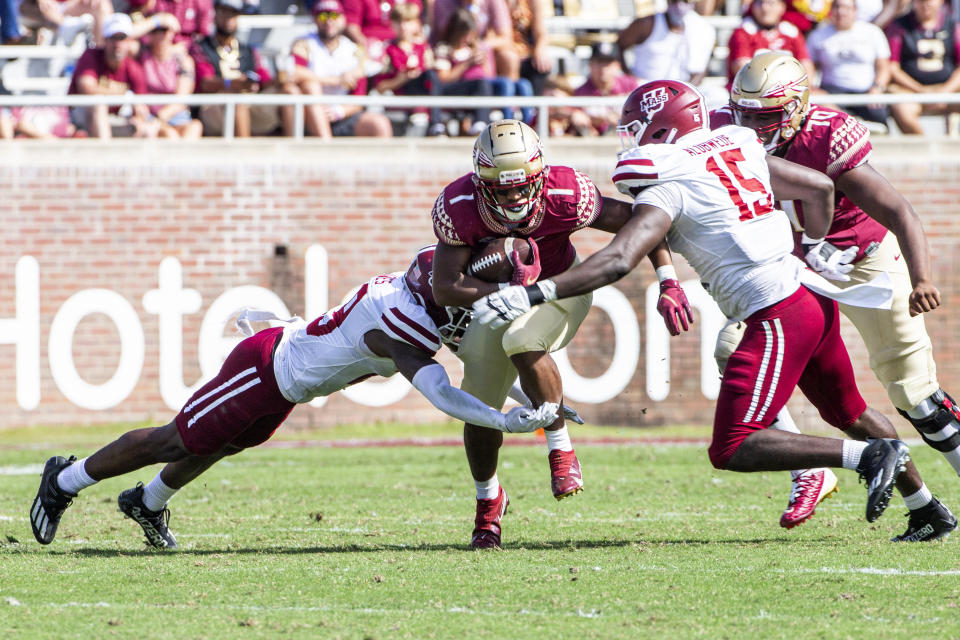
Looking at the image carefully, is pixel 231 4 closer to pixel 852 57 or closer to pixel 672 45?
pixel 672 45

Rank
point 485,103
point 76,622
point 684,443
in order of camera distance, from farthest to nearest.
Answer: point 485,103
point 684,443
point 76,622

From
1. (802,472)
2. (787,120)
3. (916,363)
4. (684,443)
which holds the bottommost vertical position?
(684,443)

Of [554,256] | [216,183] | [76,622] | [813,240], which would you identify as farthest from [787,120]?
[216,183]

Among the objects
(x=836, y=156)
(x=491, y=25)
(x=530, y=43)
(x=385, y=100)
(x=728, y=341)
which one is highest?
(x=491, y=25)

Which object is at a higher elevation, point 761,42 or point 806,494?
point 761,42

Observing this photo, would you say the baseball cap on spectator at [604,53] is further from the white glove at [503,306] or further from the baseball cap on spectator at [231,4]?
the white glove at [503,306]

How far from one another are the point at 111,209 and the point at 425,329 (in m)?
7.28

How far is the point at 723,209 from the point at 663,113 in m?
0.52

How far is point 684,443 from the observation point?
10664mm

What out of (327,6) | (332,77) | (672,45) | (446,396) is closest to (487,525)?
(446,396)

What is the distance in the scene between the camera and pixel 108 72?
39.7 feet

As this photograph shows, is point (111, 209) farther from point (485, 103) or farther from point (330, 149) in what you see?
Result: point (485, 103)

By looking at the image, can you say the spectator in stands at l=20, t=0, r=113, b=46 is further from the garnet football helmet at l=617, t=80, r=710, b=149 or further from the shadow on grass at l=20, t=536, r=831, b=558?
the garnet football helmet at l=617, t=80, r=710, b=149

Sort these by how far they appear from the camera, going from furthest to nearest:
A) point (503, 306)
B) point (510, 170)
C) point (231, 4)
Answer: point (231, 4) < point (510, 170) < point (503, 306)
